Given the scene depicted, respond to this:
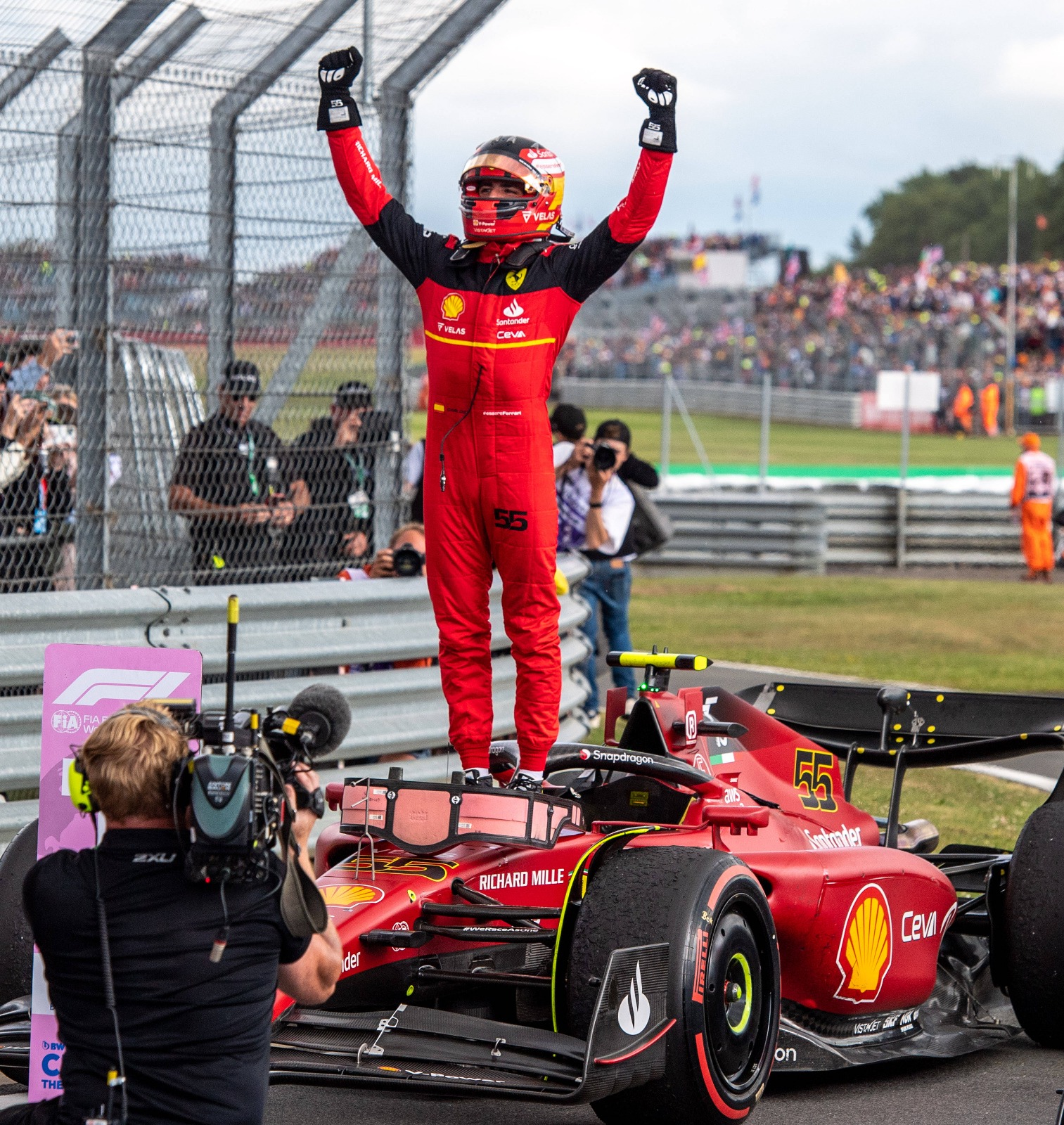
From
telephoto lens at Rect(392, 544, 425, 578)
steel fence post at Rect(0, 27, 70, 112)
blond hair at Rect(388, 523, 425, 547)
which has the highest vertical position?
steel fence post at Rect(0, 27, 70, 112)

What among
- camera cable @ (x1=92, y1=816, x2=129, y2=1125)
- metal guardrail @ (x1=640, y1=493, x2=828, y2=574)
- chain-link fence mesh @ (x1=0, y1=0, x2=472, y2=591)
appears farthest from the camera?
metal guardrail @ (x1=640, y1=493, x2=828, y2=574)

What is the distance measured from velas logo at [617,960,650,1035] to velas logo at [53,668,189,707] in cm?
124

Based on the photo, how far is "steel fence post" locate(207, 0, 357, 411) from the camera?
24.6ft

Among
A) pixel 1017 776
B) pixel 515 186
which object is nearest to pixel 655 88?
pixel 515 186

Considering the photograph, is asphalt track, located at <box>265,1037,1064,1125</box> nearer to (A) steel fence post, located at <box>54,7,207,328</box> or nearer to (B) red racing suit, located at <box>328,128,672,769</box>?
(B) red racing suit, located at <box>328,128,672,769</box>

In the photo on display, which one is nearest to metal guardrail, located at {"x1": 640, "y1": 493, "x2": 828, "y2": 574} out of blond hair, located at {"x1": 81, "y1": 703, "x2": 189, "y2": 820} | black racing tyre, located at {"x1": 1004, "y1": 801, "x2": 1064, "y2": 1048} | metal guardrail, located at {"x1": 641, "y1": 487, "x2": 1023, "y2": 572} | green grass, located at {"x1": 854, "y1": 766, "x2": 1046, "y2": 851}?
metal guardrail, located at {"x1": 641, "y1": 487, "x2": 1023, "y2": 572}

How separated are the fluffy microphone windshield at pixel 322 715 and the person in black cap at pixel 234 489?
3360mm

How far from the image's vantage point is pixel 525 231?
529cm

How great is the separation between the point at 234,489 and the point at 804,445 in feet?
118

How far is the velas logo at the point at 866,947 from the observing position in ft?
15.9

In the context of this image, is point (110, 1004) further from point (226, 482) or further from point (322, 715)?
point (226, 482)

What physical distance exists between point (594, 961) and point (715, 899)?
1.05 ft

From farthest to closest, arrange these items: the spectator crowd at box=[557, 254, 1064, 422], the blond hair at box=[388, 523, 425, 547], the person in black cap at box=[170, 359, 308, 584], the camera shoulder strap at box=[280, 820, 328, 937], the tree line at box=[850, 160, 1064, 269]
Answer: the tree line at box=[850, 160, 1064, 269]
the spectator crowd at box=[557, 254, 1064, 422]
the blond hair at box=[388, 523, 425, 547]
the person in black cap at box=[170, 359, 308, 584]
the camera shoulder strap at box=[280, 820, 328, 937]

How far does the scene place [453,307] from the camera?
5.33 m
